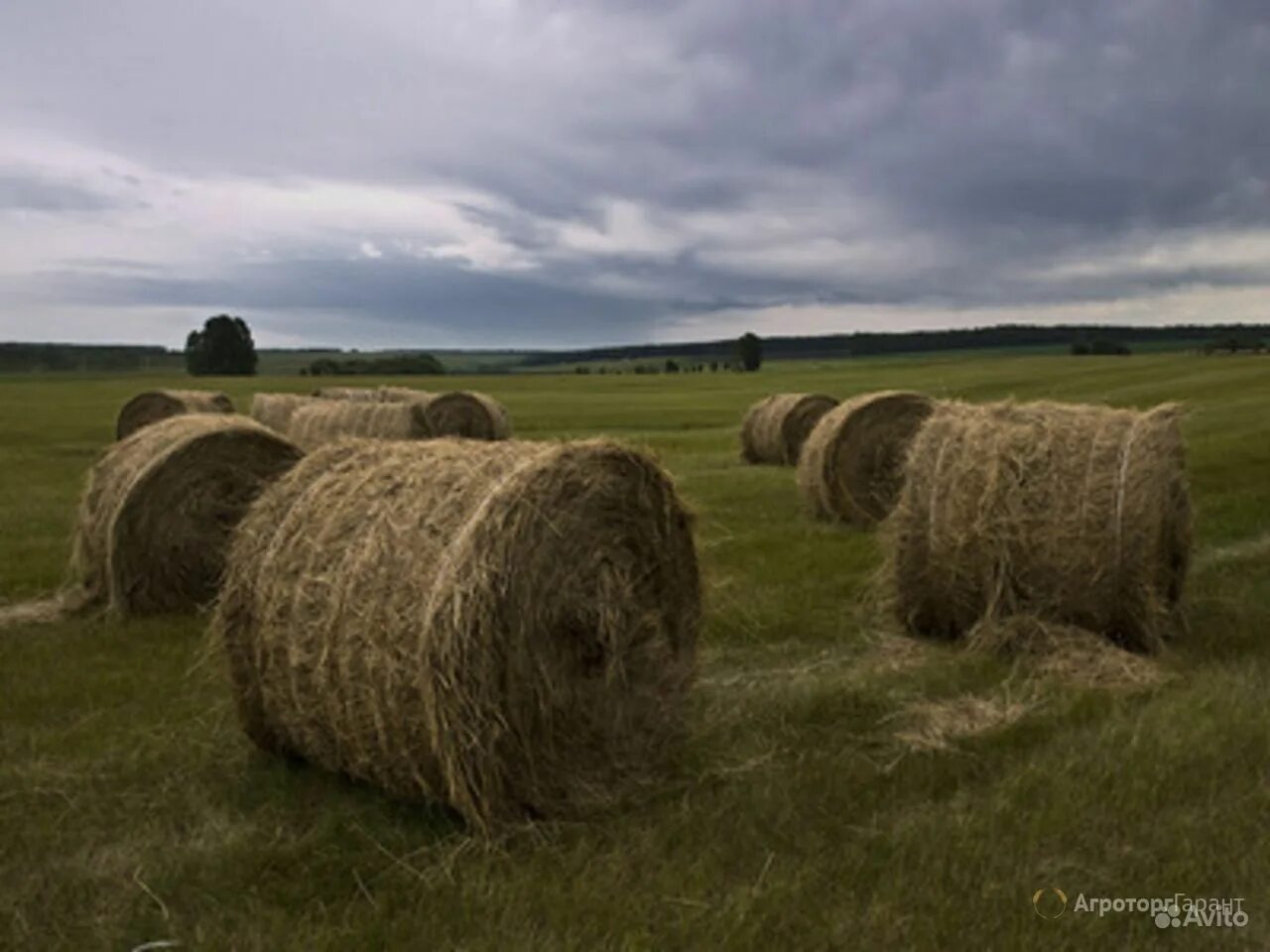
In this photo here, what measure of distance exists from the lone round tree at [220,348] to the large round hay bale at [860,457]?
255 ft

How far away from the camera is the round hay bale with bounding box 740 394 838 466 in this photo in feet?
76.4

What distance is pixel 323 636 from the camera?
5.70 metres

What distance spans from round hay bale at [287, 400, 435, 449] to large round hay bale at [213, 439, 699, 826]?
17.3m

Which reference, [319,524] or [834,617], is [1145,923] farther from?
[834,617]

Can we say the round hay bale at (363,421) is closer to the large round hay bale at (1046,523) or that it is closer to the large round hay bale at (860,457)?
the large round hay bale at (860,457)

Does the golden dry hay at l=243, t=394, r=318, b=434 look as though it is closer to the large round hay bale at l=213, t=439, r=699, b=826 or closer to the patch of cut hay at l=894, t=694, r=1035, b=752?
the large round hay bale at l=213, t=439, r=699, b=826

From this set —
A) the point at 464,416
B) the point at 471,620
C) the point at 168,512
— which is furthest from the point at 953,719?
the point at 464,416

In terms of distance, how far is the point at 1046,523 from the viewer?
340 inches

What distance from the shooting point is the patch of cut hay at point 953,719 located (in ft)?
20.9

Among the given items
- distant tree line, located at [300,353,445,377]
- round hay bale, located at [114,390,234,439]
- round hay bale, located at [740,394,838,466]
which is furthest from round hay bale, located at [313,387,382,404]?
distant tree line, located at [300,353,445,377]

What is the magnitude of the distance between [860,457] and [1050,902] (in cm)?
1079

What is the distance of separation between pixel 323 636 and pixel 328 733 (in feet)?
1.62

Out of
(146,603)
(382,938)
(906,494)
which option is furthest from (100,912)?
(906,494)

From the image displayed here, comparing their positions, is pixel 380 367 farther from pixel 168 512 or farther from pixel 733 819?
pixel 733 819
